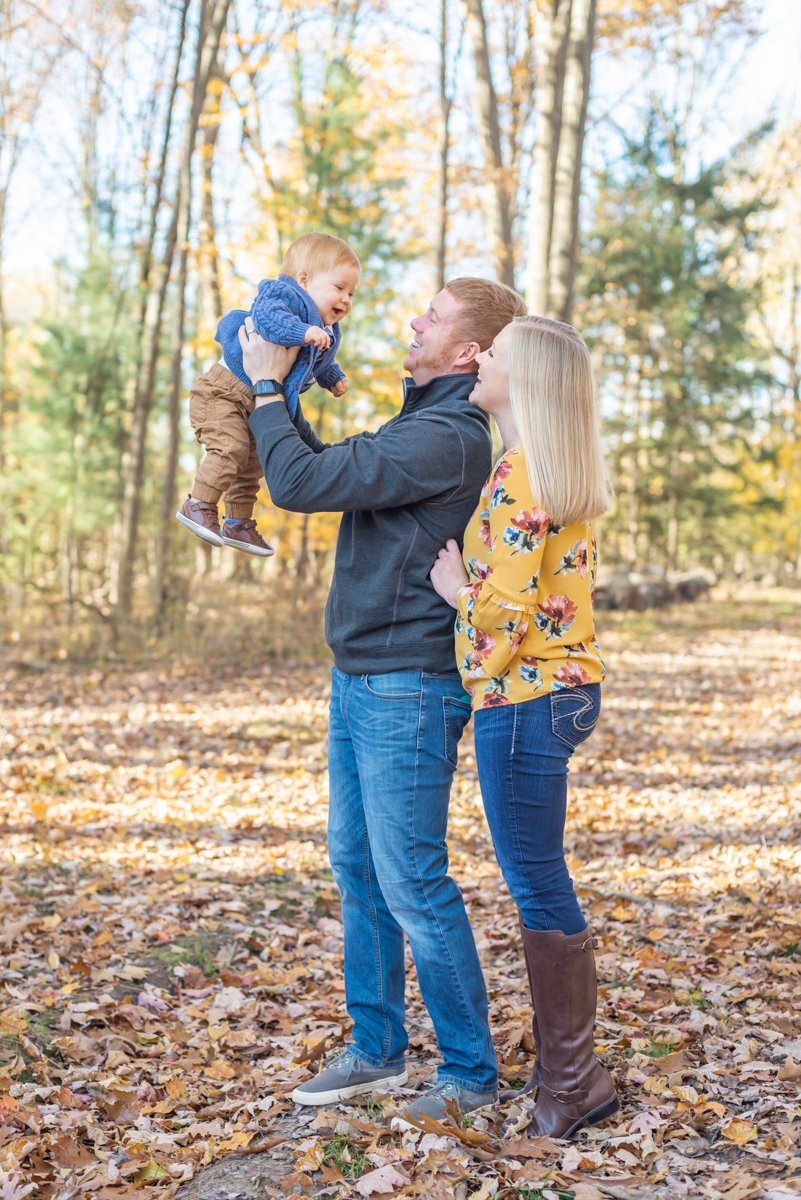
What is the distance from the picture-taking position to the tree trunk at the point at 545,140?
8.05m

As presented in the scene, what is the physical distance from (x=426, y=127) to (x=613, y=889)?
49.3 feet

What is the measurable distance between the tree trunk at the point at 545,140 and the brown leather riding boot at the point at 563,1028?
6251 millimetres

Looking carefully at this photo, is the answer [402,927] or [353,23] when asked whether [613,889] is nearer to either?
[402,927]

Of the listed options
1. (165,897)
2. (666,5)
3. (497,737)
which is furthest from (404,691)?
(666,5)

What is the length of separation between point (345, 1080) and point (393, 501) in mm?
1817

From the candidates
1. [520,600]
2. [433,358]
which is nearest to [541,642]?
[520,600]

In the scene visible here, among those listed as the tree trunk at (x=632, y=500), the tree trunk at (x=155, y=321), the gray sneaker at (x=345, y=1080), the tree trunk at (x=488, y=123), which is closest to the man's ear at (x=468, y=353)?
the gray sneaker at (x=345, y=1080)

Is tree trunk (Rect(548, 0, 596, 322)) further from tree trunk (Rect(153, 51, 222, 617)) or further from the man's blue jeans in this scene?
the man's blue jeans

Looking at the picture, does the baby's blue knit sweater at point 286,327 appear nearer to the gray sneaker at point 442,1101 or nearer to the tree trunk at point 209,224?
the gray sneaker at point 442,1101

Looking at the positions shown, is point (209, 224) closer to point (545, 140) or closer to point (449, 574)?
point (545, 140)

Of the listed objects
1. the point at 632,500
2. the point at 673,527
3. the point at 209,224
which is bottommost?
the point at 673,527

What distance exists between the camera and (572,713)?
→ 2.57 m

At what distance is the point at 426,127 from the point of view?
648 inches

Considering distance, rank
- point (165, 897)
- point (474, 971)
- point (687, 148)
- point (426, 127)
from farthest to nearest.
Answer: point (687, 148), point (426, 127), point (165, 897), point (474, 971)
